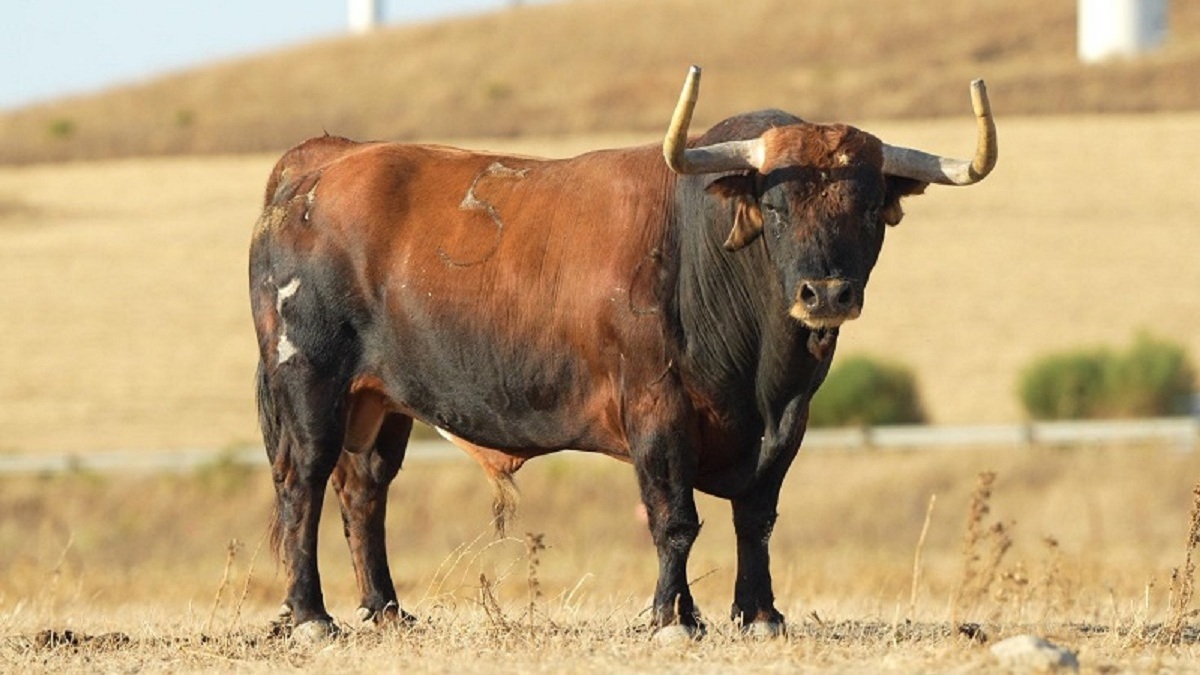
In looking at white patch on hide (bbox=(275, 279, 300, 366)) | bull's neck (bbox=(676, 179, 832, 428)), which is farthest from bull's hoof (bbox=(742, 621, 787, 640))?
white patch on hide (bbox=(275, 279, 300, 366))

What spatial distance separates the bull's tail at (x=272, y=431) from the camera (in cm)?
1219

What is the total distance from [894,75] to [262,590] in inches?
2046

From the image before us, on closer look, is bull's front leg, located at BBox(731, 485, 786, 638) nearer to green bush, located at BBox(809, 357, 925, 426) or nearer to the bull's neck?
the bull's neck

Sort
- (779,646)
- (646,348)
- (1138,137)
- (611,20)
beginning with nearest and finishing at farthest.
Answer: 1. (779,646)
2. (646,348)
3. (1138,137)
4. (611,20)

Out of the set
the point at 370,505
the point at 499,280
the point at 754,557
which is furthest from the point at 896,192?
the point at 370,505

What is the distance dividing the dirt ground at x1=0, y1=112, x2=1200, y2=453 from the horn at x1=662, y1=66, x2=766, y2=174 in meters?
22.9

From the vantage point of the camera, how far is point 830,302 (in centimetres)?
1017

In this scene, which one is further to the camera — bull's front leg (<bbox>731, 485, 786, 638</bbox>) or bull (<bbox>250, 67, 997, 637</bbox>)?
bull's front leg (<bbox>731, 485, 786, 638</bbox>)

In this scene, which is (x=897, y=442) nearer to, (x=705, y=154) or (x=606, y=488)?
(x=606, y=488)

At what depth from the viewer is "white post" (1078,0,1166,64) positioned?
7294 cm

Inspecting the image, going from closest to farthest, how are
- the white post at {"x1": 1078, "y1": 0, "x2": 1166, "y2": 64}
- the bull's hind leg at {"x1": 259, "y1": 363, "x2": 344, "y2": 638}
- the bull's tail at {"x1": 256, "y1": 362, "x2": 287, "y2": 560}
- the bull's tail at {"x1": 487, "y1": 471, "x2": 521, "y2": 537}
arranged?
the bull's hind leg at {"x1": 259, "y1": 363, "x2": 344, "y2": 638} < the bull's tail at {"x1": 487, "y1": 471, "x2": 521, "y2": 537} < the bull's tail at {"x1": 256, "y1": 362, "x2": 287, "y2": 560} < the white post at {"x1": 1078, "y1": 0, "x2": 1166, "y2": 64}

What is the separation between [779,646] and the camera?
10227 mm

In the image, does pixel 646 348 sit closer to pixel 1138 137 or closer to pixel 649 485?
pixel 649 485

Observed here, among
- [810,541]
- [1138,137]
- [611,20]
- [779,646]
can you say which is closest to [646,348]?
[779,646]
